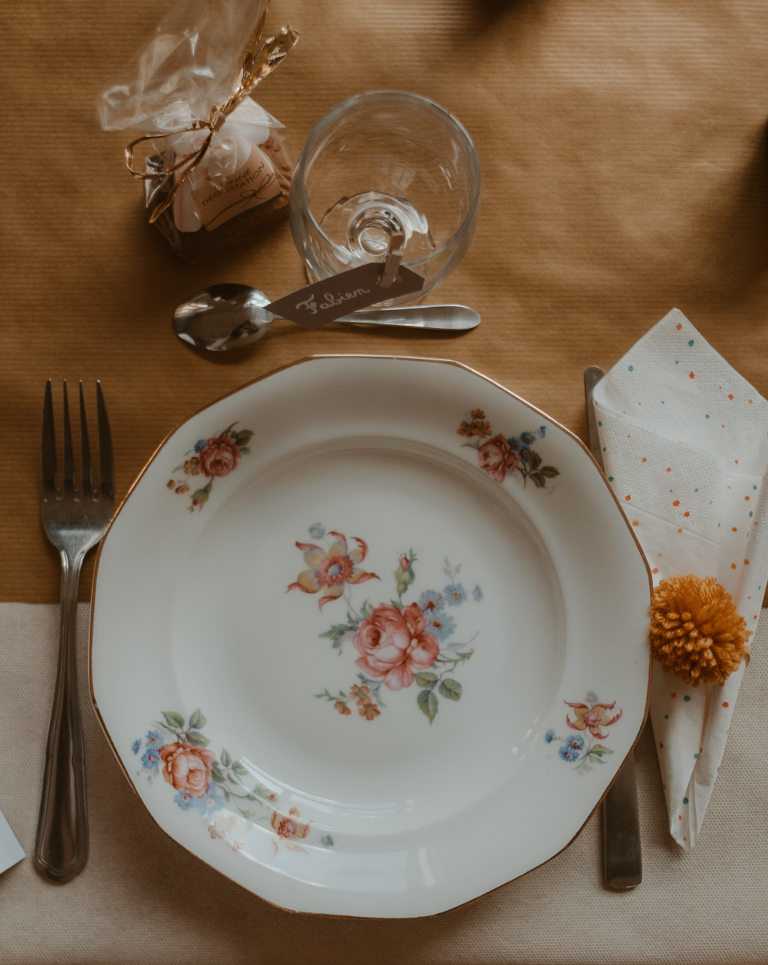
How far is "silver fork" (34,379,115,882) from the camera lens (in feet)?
2.12

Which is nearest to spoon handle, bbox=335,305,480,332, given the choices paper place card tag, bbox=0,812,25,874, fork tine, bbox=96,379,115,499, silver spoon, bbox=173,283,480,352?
silver spoon, bbox=173,283,480,352

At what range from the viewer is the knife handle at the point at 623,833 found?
66 centimetres

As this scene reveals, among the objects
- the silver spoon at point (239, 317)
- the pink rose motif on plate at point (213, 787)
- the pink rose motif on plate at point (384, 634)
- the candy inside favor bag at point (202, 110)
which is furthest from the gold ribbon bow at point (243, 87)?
the pink rose motif on plate at point (213, 787)

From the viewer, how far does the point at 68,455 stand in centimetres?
66

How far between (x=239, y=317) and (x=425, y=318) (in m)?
0.16

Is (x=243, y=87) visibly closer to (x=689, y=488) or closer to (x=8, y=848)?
(x=689, y=488)

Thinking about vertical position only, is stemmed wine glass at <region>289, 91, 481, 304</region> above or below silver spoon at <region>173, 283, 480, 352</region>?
above

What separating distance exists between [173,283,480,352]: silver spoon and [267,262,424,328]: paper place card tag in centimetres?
6

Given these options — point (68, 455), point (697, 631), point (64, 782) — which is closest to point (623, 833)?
point (697, 631)

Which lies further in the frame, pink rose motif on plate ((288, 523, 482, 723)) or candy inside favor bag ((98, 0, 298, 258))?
pink rose motif on plate ((288, 523, 482, 723))

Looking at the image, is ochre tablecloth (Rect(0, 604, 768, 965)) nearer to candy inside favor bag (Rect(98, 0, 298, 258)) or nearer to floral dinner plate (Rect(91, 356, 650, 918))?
floral dinner plate (Rect(91, 356, 650, 918))

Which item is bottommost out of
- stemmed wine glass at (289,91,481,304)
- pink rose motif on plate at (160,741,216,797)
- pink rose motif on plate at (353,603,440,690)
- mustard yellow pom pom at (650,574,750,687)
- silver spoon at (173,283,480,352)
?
pink rose motif on plate at (160,741,216,797)

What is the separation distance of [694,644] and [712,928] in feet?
0.90

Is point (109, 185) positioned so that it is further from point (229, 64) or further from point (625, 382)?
point (625, 382)
